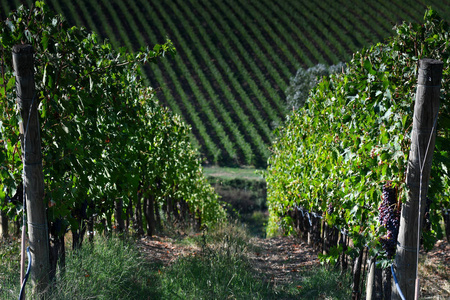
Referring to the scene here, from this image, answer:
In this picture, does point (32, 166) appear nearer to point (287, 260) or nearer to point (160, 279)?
point (160, 279)

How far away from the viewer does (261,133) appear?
26.5 metres

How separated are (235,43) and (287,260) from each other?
3095 cm

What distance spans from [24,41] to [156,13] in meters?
39.3

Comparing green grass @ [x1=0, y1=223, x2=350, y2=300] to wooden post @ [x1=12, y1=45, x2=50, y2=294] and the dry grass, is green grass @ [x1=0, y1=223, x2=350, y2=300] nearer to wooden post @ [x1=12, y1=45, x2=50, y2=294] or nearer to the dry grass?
wooden post @ [x1=12, y1=45, x2=50, y2=294]

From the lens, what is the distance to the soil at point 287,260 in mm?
5342

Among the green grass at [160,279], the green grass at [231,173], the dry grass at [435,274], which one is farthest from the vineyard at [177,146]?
the green grass at [231,173]

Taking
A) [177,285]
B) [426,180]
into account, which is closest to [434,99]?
[426,180]

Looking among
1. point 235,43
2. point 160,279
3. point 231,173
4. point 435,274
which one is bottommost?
point 435,274

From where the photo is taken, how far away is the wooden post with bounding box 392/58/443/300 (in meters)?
2.21

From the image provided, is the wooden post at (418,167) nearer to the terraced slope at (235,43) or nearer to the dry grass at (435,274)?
the dry grass at (435,274)

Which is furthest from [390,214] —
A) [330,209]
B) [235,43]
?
[235,43]

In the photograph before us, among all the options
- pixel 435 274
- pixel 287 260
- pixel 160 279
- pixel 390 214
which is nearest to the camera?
pixel 390 214

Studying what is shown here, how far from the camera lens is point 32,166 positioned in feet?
8.64

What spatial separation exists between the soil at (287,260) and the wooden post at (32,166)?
2866mm
